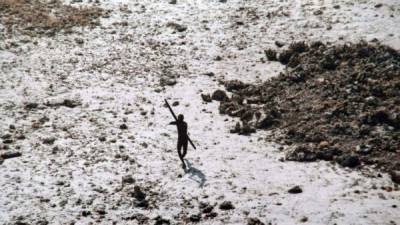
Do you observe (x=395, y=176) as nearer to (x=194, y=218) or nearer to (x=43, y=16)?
(x=194, y=218)

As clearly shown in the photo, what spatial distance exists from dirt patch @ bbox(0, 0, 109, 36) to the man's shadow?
16.9m

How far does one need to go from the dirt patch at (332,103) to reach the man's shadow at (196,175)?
3.22 m

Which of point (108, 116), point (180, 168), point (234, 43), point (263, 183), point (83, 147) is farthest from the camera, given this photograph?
point (234, 43)

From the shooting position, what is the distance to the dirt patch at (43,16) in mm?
29625

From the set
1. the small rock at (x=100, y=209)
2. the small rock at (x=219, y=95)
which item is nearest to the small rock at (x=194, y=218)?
the small rock at (x=100, y=209)

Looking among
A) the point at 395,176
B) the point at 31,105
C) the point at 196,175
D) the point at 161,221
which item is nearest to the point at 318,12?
the point at 395,176

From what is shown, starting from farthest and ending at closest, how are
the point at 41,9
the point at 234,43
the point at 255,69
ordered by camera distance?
1. the point at 41,9
2. the point at 234,43
3. the point at 255,69

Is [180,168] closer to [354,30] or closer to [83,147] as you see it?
[83,147]

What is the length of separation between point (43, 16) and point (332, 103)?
20.6 m

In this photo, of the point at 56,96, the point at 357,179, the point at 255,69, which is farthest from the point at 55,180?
the point at 255,69

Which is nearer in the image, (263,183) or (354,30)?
(263,183)

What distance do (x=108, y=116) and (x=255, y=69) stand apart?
8.30 meters

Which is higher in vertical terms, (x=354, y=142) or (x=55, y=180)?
(x=354, y=142)

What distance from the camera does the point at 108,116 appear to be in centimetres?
2081
